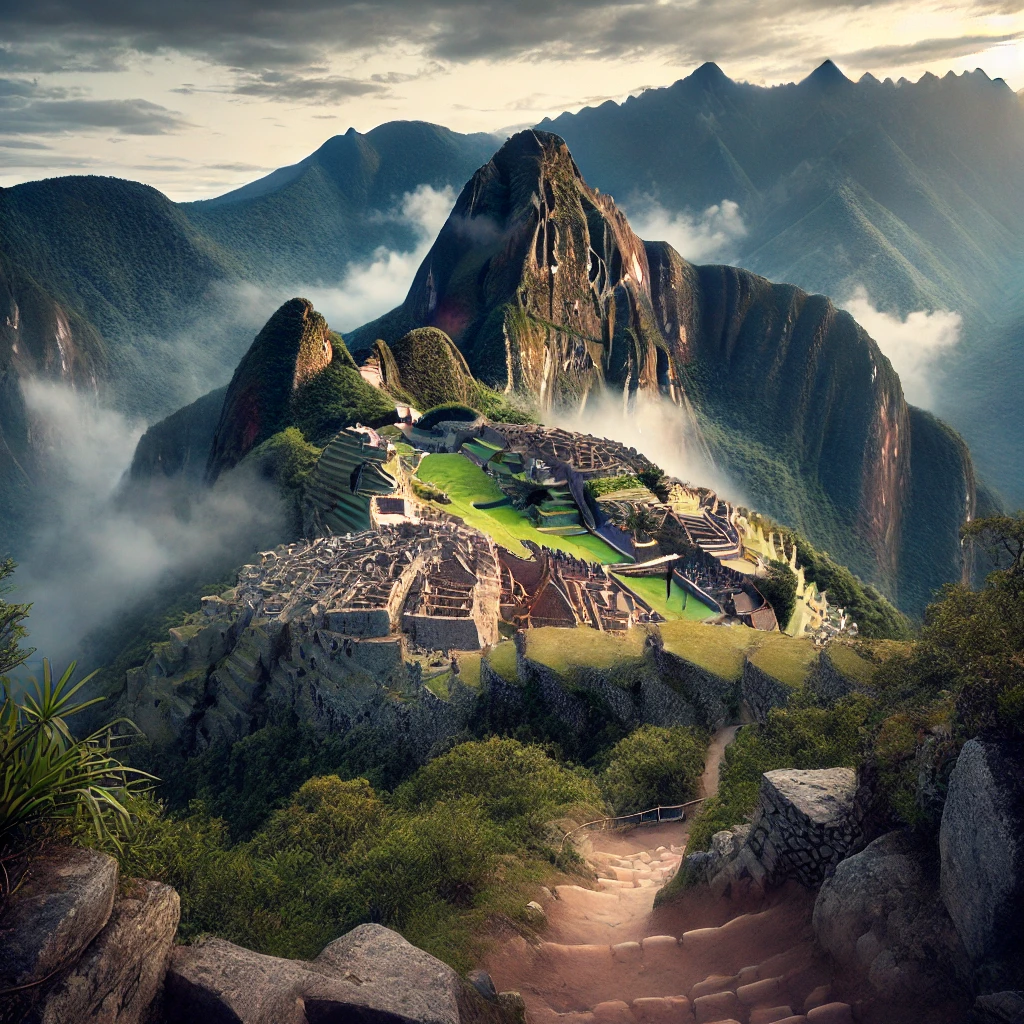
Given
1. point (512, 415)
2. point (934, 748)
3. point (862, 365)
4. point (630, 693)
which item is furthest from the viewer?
point (862, 365)

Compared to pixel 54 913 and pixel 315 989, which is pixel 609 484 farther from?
pixel 54 913

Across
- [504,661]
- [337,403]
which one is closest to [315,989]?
[504,661]

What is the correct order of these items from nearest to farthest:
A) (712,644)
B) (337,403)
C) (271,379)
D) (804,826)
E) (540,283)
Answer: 1. (804,826)
2. (712,644)
3. (337,403)
4. (271,379)
5. (540,283)

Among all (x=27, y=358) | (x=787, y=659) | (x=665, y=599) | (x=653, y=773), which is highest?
(x=27, y=358)

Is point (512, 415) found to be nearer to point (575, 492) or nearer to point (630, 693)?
point (575, 492)

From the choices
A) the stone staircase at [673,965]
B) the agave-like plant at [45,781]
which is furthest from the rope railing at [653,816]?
the agave-like plant at [45,781]

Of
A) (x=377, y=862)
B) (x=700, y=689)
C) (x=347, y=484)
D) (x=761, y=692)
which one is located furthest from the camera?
(x=347, y=484)

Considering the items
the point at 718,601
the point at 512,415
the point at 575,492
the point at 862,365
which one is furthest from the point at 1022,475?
the point at 718,601

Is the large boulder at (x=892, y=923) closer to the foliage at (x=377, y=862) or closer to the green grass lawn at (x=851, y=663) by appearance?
the foliage at (x=377, y=862)
